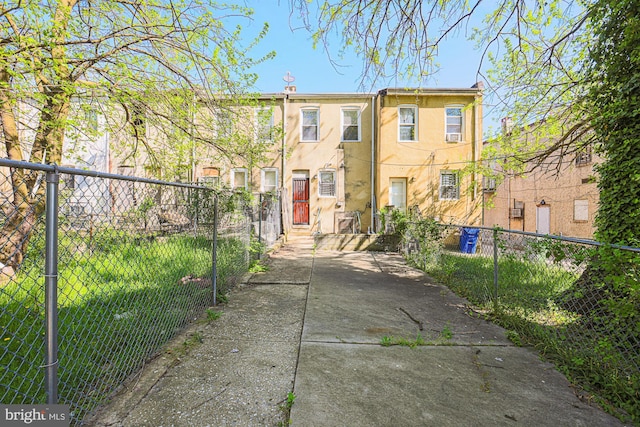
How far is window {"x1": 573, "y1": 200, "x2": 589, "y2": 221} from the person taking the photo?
13918 millimetres

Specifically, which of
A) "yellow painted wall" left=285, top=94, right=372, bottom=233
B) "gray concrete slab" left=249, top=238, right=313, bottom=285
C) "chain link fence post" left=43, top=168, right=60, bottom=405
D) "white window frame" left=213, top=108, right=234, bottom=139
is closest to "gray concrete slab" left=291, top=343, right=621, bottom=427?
"chain link fence post" left=43, top=168, right=60, bottom=405

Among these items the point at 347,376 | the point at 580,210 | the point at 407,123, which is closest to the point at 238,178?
the point at 407,123

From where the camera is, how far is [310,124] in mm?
12969

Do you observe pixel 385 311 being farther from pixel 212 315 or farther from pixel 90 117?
pixel 90 117

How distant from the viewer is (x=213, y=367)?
240 centimetres

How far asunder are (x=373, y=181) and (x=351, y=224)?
82.4 inches

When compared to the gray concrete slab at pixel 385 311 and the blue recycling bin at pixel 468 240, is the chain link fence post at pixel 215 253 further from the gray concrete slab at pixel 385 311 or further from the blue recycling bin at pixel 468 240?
the blue recycling bin at pixel 468 240

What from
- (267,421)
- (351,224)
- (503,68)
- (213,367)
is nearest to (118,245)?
(213,367)

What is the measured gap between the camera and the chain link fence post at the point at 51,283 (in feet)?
4.93

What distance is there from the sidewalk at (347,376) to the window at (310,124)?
10066mm

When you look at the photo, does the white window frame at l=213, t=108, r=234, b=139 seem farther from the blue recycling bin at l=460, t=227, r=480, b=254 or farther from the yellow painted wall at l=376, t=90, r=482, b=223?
the blue recycling bin at l=460, t=227, r=480, b=254

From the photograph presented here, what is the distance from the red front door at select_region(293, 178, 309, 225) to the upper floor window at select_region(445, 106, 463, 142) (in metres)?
6.45

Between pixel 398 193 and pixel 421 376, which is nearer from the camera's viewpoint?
pixel 421 376

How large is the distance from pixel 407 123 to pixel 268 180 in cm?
656
